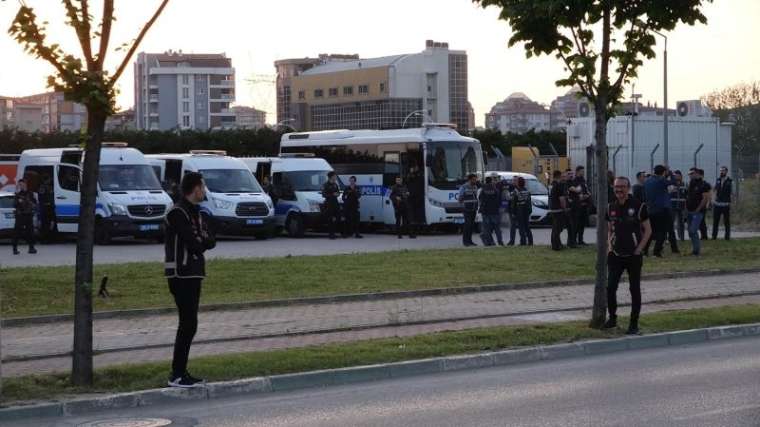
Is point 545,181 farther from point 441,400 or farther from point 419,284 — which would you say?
point 441,400

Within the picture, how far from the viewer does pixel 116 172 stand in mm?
33938

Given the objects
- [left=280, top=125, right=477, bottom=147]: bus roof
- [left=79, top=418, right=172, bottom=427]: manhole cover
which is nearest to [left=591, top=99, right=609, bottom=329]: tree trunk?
[left=79, top=418, right=172, bottom=427]: manhole cover

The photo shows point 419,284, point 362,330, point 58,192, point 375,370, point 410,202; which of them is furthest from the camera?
point 410,202

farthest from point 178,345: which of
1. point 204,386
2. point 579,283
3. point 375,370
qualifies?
point 579,283

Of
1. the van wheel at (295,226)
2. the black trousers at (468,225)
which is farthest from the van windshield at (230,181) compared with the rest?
the black trousers at (468,225)

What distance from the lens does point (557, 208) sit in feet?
89.8

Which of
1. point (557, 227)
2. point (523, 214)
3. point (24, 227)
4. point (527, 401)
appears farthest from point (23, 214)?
point (527, 401)

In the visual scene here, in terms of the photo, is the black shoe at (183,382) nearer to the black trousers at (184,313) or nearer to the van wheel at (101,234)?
the black trousers at (184,313)

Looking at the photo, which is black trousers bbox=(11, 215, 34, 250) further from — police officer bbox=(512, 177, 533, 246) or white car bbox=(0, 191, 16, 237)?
police officer bbox=(512, 177, 533, 246)

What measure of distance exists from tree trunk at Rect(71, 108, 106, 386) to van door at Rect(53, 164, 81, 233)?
2281cm

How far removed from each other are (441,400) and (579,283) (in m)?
11.0

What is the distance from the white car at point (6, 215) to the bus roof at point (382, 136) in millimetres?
11947

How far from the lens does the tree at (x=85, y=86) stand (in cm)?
1058

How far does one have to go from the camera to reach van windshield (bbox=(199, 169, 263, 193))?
35.5 metres
